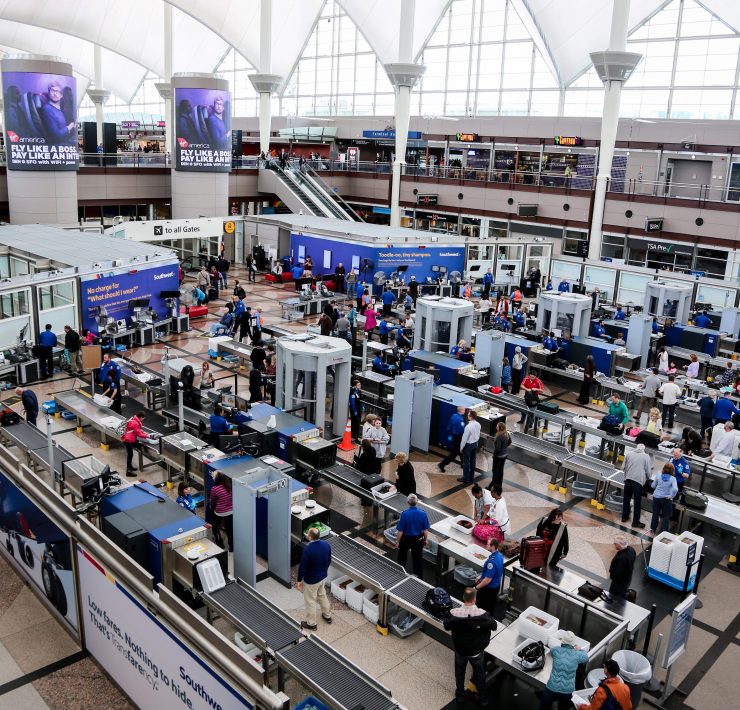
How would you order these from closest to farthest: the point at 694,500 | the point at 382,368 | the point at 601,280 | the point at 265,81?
1. the point at 694,500
2. the point at 382,368
3. the point at 601,280
4. the point at 265,81

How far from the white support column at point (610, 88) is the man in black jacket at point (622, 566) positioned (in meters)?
29.0

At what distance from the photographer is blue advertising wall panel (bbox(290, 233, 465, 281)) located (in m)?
31.7

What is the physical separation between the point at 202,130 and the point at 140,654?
1328 inches

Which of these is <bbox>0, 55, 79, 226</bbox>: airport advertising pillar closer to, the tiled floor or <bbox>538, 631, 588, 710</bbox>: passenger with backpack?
the tiled floor

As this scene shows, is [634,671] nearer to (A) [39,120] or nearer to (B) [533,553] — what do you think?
(B) [533,553]

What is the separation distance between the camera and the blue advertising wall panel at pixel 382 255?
3169 centimetres

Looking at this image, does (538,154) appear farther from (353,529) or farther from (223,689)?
(223,689)

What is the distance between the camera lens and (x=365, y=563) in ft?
33.3

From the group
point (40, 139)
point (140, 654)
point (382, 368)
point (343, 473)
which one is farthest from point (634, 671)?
point (40, 139)

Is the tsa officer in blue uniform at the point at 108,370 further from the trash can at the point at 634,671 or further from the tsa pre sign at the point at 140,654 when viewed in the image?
the trash can at the point at 634,671

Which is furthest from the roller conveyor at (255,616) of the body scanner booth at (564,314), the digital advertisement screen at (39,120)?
the digital advertisement screen at (39,120)

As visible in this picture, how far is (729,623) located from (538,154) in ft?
122

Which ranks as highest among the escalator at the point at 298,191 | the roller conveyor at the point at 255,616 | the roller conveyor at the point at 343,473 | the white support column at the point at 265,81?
the white support column at the point at 265,81

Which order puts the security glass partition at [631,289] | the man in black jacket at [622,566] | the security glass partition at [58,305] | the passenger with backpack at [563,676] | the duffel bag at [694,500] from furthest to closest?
the security glass partition at [631,289], the security glass partition at [58,305], the duffel bag at [694,500], the man in black jacket at [622,566], the passenger with backpack at [563,676]
